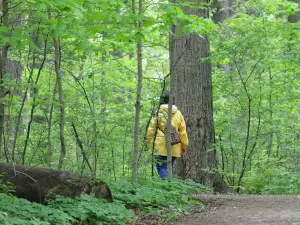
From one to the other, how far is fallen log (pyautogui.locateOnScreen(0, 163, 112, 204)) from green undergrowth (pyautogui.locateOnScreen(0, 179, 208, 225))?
177 millimetres

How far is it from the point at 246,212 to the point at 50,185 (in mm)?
2635

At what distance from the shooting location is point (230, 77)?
11.2 metres

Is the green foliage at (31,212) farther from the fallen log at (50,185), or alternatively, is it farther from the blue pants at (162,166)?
the blue pants at (162,166)

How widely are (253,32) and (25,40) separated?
6.15m

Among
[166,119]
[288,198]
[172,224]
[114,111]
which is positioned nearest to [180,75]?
[166,119]

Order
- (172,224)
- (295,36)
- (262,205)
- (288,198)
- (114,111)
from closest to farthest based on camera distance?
(172,224), (262,205), (288,198), (295,36), (114,111)

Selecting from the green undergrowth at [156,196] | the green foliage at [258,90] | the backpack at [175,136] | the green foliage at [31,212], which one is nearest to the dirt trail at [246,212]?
the green undergrowth at [156,196]

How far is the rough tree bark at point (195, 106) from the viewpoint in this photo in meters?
9.49

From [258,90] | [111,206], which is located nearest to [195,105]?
[258,90]

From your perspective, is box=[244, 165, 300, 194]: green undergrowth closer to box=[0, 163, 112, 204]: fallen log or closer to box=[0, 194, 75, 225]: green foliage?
box=[0, 163, 112, 204]: fallen log

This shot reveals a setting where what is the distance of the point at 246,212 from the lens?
20.8 ft

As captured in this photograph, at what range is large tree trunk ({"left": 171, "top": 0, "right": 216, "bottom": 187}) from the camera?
31.1ft

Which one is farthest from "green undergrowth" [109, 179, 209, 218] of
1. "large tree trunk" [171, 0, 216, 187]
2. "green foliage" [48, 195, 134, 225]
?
"large tree trunk" [171, 0, 216, 187]

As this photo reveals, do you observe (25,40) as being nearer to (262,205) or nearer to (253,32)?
(262,205)
